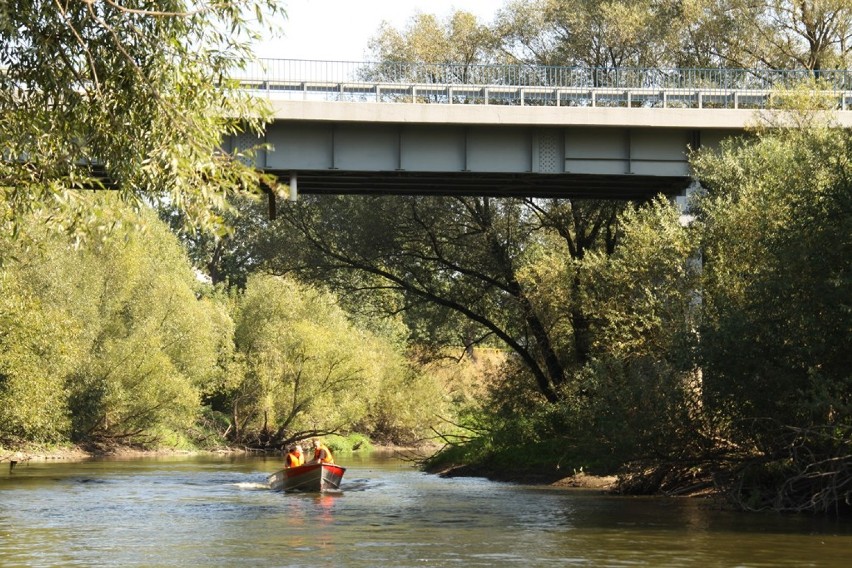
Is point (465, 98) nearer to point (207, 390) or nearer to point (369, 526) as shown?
point (369, 526)

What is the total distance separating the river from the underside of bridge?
26.8ft

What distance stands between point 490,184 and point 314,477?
943 cm

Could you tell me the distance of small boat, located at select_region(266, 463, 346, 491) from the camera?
3200 centimetres

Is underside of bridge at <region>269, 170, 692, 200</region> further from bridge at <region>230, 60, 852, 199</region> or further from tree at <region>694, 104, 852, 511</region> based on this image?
tree at <region>694, 104, 852, 511</region>

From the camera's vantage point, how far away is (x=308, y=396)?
2400 inches

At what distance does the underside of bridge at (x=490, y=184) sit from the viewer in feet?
109

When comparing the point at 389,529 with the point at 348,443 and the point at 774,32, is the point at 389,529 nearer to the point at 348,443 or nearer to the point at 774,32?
the point at 774,32

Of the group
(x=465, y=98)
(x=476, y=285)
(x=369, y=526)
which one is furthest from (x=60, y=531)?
(x=476, y=285)

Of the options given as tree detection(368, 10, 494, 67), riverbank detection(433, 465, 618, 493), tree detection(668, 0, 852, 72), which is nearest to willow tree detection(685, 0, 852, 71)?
tree detection(668, 0, 852, 72)

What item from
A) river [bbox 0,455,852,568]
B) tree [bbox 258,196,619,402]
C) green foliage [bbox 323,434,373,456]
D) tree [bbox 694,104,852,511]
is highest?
tree [bbox 258,196,619,402]

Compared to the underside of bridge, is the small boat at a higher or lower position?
lower

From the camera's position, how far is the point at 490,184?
3512 cm

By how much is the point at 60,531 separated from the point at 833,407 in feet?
42.4

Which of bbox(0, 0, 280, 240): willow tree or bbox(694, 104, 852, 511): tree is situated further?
bbox(694, 104, 852, 511): tree
